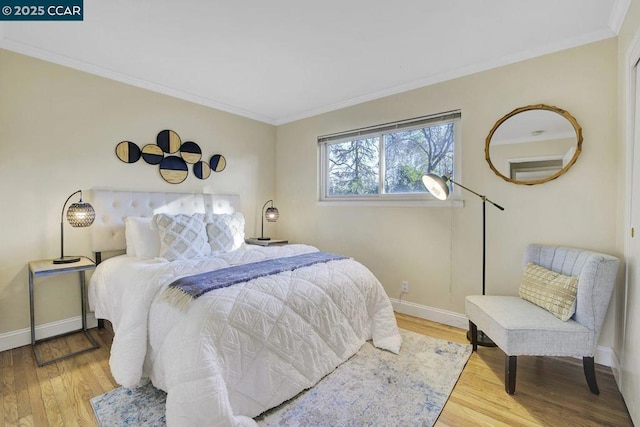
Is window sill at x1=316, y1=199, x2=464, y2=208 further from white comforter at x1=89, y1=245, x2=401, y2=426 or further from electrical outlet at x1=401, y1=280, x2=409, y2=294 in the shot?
white comforter at x1=89, y1=245, x2=401, y2=426

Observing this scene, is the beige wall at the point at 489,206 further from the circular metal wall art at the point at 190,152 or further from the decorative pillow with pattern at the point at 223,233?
the circular metal wall art at the point at 190,152

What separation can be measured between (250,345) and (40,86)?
2.76 meters

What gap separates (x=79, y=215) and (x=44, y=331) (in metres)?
1.08

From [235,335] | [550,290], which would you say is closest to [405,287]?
[550,290]

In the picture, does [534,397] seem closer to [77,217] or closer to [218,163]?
[77,217]

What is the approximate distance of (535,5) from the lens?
1.88m

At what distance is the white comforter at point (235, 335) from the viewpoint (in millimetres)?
1381

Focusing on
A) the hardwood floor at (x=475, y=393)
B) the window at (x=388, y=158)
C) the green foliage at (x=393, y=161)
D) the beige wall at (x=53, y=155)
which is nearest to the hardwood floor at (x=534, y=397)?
the hardwood floor at (x=475, y=393)

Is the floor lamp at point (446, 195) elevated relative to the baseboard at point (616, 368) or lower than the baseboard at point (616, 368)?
elevated

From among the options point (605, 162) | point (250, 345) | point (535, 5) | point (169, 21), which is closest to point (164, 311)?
point (250, 345)

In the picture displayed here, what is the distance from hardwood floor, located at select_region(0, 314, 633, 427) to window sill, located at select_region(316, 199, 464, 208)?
127 centimetres

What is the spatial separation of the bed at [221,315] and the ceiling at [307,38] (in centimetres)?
125

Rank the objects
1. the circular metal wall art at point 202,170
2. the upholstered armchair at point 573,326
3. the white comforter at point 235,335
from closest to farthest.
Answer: the white comforter at point 235,335 < the upholstered armchair at point 573,326 < the circular metal wall art at point 202,170

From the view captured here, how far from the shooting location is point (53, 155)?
2.55 metres
